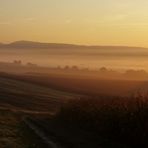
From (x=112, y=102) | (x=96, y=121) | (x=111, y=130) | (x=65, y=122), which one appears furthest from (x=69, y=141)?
(x=65, y=122)

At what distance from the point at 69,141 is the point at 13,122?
10810mm

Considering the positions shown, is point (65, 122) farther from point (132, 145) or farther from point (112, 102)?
→ point (132, 145)

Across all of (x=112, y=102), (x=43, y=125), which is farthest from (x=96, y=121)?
(x=43, y=125)

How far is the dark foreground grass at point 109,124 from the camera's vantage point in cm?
2367

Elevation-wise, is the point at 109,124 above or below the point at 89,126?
above

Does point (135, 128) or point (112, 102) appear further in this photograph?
point (112, 102)

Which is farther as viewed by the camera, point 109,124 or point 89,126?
point 89,126

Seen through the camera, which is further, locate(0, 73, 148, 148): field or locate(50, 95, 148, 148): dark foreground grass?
locate(0, 73, 148, 148): field

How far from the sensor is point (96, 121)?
1167 inches

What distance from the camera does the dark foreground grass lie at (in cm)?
2367

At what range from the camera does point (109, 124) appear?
27312 mm

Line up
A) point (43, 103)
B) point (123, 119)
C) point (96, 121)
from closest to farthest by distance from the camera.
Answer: point (123, 119) < point (96, 121) < point (43, 103)

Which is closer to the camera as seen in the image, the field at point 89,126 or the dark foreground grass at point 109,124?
the dark foreground grass at point 109,124

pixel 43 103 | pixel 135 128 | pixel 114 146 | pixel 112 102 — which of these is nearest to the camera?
pixel 114 146
